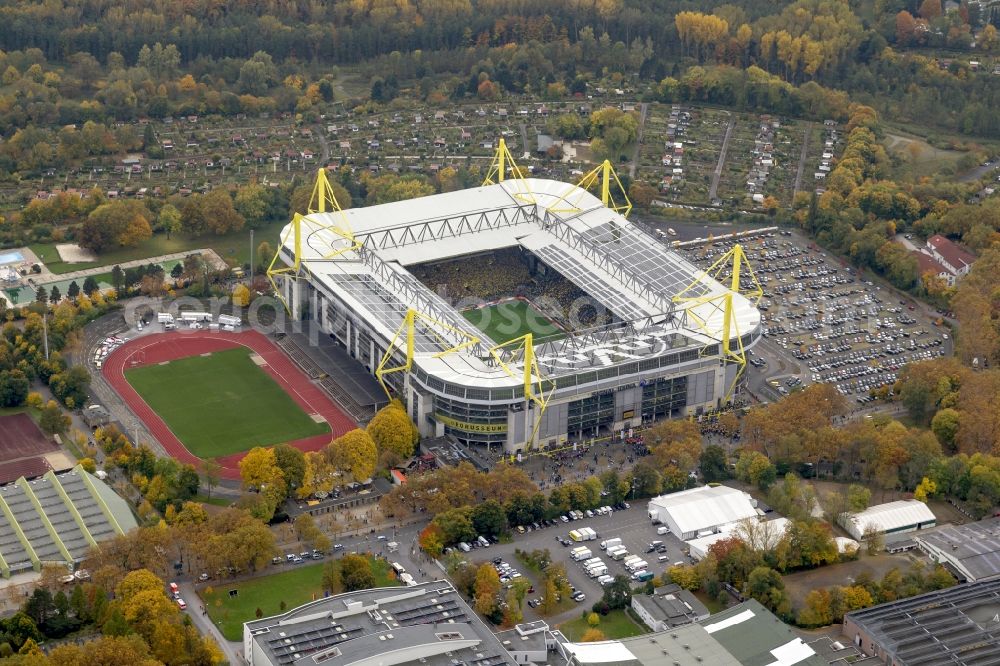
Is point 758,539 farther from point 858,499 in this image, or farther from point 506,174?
point 506,174

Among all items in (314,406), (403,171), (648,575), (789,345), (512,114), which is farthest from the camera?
(512,114)

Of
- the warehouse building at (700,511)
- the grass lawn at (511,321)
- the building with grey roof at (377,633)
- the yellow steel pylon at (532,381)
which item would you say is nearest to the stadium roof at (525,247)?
the yellow steel pylon at (532,381)

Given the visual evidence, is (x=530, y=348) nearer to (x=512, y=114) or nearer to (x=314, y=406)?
(x=314, y=406)

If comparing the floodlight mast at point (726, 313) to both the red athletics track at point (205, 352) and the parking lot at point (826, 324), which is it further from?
the red athletics track at point (205, 352)

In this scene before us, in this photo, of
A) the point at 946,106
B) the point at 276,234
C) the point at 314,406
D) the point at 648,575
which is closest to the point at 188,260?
the point at 276,234

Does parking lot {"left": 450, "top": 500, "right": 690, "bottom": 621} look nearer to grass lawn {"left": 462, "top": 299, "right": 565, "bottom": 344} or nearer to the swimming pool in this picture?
grass lawn {"left": 462, "top": 299, "right": 565, "bottom": 344}

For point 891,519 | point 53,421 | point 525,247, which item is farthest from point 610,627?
point 525,247
